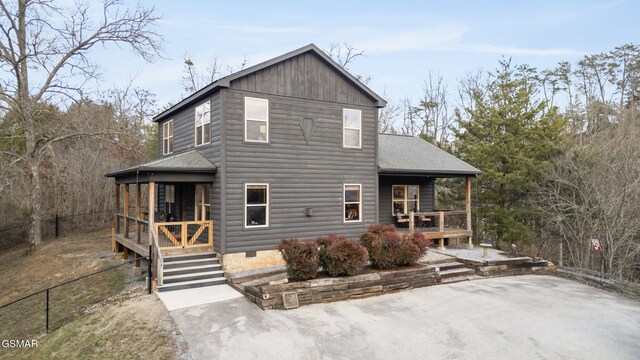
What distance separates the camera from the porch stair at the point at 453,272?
11023 millimetres

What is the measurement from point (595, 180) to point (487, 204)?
17.4 ft

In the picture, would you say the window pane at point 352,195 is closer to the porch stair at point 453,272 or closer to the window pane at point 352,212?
the window pane at point 352,212

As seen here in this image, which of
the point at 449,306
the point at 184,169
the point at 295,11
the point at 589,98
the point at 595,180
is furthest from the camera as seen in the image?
the point at 589,98

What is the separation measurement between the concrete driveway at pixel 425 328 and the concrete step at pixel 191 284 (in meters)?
1.69

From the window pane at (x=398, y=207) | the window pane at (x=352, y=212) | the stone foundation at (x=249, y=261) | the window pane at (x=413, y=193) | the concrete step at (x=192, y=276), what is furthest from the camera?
the window pane at (x=413, y=193)

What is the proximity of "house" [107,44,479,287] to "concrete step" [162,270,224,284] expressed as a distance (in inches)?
1.1

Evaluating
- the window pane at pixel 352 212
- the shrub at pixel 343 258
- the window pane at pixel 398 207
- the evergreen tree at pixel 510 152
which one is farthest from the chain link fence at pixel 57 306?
the evergreen tree at pixel 510 152

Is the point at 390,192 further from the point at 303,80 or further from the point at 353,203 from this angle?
the point at 303,80

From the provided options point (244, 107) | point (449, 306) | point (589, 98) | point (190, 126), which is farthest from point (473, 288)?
point (589, 98)

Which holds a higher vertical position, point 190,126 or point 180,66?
point 180,66

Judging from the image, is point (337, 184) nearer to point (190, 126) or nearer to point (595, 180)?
point (190, 126)

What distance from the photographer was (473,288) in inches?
408

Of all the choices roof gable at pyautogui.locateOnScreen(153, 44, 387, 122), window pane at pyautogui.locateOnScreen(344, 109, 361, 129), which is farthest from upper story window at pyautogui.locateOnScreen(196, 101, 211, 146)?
window pane at pyautogui.locateOnScreen(344, 109, 361, 129)

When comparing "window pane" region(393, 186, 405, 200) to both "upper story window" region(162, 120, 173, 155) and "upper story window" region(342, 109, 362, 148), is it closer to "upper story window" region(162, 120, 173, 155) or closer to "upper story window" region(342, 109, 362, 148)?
"upper story window" region(342, 109, 362, 148)
